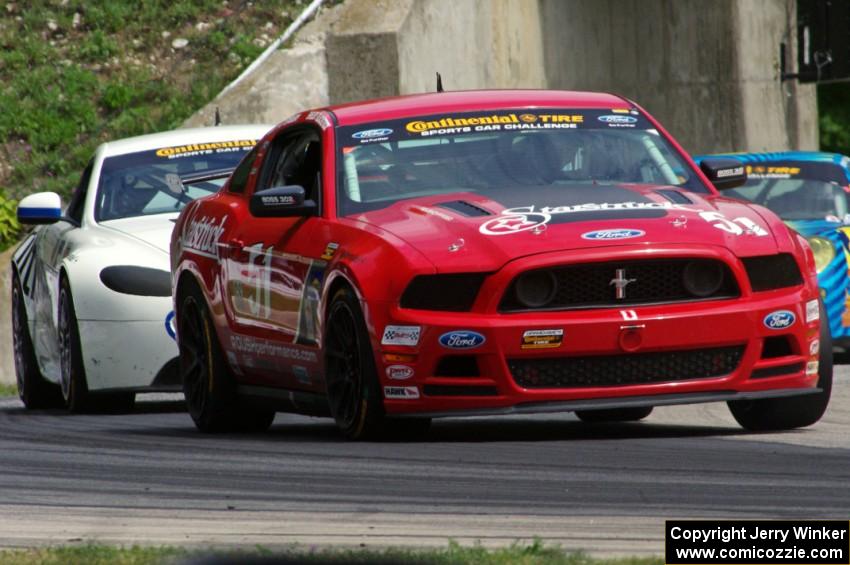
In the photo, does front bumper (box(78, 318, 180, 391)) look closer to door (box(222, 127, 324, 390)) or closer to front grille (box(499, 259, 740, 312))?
door (box(222, 127, 324, 390))

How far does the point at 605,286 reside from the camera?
27.7 ft

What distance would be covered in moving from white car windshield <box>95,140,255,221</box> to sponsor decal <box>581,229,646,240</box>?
485 cm

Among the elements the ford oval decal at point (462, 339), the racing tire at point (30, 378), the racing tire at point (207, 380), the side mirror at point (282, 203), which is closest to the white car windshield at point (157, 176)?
the racing tire at point (30, 378)

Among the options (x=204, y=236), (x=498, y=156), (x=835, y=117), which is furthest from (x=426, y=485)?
(x=835, y=117)

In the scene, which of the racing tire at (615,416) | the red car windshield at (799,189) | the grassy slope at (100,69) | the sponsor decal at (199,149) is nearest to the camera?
the racing tire at (615,416)

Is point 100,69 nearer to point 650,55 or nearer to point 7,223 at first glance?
point 7,223

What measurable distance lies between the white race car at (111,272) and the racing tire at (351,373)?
3371mm

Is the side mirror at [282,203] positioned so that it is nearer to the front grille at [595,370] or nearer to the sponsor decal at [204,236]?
the sponsor decal at [204,236]

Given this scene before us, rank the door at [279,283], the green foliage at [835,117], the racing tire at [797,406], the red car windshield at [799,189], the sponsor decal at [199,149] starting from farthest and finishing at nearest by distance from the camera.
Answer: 1. the green foliage at [835,117]
2. the red car windshield at [799,189]
3. the sponsor decal at [199,149]
4. the door at [279,283]
5. the racing tire at [797,406]

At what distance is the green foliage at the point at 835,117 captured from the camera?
5103cm

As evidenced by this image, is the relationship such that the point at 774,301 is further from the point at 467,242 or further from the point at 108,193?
the point at 108,193

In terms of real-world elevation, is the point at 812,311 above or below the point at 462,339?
below

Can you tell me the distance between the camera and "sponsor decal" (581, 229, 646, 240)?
8.50m

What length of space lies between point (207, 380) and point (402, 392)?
2.33 m
